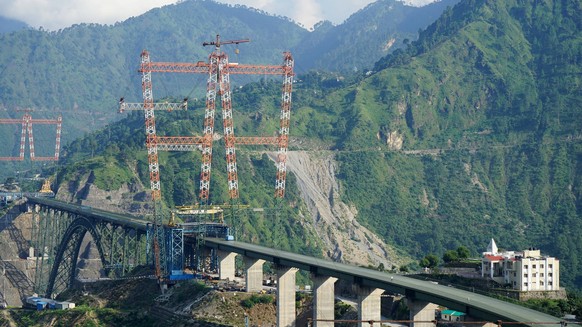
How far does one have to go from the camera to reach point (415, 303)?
3853 inches

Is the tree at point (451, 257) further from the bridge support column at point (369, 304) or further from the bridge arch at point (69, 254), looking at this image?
the bridge arch at point (69, 254)

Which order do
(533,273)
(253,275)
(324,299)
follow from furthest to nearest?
(253,275)
(324,299)
(533,273)

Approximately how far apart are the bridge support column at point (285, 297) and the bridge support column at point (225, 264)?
21.3m

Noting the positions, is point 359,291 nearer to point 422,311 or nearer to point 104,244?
point 422,311

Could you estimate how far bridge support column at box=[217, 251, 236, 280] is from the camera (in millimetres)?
142375

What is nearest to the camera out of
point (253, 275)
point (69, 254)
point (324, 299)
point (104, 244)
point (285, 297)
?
point (324, 299)

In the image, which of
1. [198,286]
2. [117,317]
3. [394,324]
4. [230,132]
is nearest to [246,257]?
[198,286]

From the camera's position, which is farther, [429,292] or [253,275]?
[253,275]

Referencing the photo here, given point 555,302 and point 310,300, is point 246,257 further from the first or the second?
point 555,302

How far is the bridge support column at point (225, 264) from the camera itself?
14238 centimetres

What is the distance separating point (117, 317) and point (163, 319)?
6.38 metres

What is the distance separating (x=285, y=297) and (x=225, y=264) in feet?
80.4

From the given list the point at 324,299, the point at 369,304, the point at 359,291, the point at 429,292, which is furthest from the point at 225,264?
the point at 429,292

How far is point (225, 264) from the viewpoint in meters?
143
